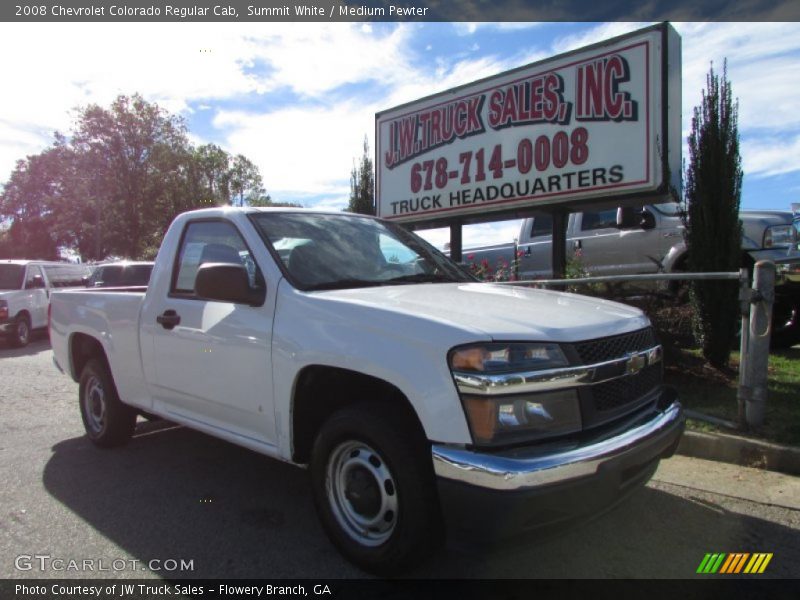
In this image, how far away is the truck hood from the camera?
253 centimetres

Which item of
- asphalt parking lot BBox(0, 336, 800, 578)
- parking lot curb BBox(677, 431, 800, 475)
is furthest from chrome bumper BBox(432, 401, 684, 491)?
parking lot curb BBox(677, 431, 800, 475)

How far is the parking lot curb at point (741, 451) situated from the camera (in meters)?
4.03

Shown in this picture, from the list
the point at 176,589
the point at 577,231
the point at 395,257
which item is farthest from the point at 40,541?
the point at 577,231

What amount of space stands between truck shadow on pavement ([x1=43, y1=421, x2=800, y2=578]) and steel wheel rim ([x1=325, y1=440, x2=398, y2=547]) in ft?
0.79

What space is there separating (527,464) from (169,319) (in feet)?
8.68

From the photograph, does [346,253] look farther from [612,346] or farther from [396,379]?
[612,346]

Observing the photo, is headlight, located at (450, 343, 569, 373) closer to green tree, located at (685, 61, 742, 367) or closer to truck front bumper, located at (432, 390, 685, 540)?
truck front bumper, located at (432, 390, 685, 540)

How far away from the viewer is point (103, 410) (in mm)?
4879

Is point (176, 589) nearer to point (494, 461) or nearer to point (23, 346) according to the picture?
point (494, 461)

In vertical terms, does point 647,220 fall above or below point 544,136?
below

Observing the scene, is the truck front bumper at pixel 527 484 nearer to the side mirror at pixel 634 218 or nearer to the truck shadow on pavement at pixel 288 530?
the truck shadow on pavement at pixel 288 530

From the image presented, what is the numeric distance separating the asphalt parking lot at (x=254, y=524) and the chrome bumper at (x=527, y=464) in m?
0.31

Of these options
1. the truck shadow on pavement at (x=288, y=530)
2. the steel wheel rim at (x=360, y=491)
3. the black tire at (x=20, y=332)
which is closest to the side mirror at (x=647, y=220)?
the truck shadow on pavement at (x=288, y=530)

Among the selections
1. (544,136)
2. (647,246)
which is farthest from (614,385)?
(647,246)
